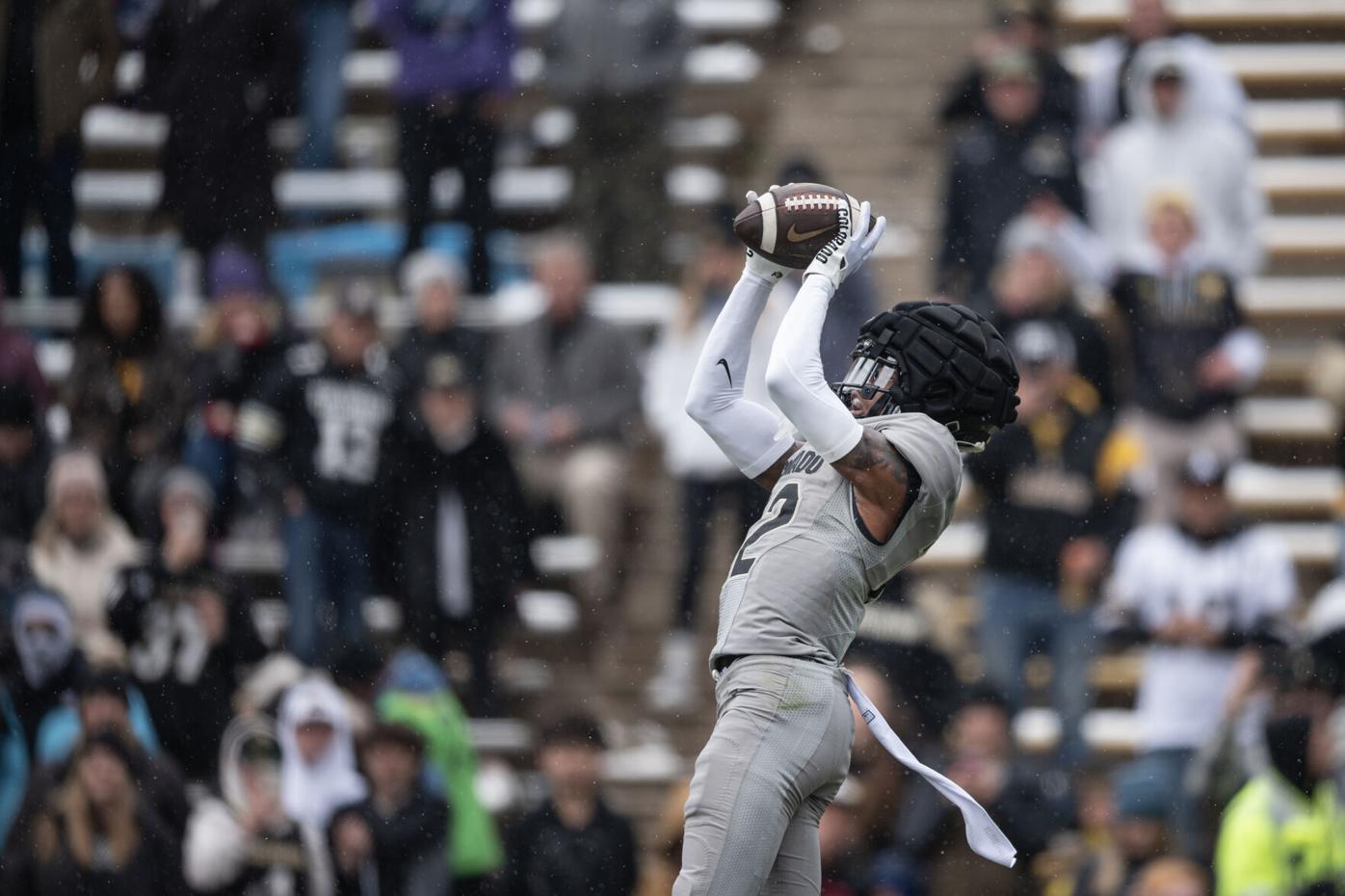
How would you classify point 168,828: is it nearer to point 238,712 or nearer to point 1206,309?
point 238,712

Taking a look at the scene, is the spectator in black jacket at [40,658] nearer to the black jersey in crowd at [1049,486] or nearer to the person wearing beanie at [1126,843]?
the black jersey in crowd at [1049,486]

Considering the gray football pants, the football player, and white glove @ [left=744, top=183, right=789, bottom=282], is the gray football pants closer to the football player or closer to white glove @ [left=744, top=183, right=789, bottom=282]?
the football player

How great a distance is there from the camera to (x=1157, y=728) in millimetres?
6828

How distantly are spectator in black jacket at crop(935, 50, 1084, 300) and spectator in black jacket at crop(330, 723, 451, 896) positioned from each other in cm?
266

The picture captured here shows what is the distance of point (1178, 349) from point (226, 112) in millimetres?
4120

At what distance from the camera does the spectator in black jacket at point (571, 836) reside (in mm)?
6727

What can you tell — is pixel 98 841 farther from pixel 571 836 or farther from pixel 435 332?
pixel 435 332

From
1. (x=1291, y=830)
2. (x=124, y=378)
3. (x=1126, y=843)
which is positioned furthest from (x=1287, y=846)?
(x=124, y=378)

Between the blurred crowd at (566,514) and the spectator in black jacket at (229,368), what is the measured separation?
0.7 inches

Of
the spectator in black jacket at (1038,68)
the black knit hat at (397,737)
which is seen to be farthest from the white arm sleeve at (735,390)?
the spectator in black jacket at (1038,68)

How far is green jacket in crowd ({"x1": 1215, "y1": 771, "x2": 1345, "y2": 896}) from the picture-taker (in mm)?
6344

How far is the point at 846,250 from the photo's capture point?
3984 millimetres

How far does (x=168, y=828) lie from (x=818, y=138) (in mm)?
4056

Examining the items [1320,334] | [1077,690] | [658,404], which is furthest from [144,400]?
[1320,334]
